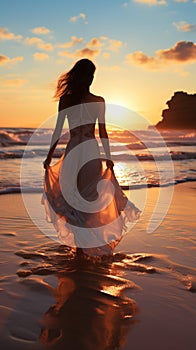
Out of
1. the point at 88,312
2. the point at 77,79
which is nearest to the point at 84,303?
the point at 88,312

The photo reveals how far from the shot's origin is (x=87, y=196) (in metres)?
4.96

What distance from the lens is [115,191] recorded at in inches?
198

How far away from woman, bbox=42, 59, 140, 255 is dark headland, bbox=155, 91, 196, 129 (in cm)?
10835

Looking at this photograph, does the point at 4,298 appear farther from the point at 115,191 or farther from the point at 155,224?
the point at 155,224

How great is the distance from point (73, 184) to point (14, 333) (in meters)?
2.30

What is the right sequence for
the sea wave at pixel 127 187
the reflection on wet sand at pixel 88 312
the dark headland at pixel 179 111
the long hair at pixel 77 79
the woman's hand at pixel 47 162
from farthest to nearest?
the dark headland at pixel 179 111 < the sea wave at pixel 127 187 < the woman's hand at pixel 47 162 < the long hair at pixel 77 79 < the reflection on wet sand at pixel 88 312

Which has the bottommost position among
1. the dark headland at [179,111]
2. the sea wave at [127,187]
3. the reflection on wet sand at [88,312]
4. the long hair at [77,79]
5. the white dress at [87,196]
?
the reflection on wet sand at [88,312]

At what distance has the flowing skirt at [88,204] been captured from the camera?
486cm

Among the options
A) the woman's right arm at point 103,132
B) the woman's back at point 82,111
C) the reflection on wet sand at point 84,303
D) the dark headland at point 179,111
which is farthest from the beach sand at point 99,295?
the dark headland at point 179,111

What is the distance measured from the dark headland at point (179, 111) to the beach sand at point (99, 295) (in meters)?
108

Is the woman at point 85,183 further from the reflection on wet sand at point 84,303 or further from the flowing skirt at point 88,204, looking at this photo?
the reflection on wet sand at point 84,303

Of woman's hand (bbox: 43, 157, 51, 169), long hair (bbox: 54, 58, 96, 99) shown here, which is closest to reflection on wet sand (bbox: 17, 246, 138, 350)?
woman's hand (bbox: 43, 157, 51, 169)

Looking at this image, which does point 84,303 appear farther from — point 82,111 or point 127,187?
point 127,187

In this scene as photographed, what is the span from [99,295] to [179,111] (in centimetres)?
12374
